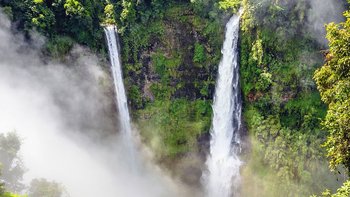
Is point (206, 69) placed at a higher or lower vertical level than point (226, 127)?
higher

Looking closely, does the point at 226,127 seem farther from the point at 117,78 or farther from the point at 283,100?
the point at 117,78

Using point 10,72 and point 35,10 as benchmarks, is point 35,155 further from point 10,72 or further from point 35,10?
point 35,10

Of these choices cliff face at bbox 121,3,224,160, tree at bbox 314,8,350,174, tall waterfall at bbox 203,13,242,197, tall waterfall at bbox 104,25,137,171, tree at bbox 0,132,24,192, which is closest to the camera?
tree at bbox 314,8,350,174

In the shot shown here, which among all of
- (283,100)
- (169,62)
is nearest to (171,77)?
(169,62)

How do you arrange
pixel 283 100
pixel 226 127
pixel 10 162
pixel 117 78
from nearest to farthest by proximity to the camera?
1. pixel 10 162
2. pixel 283 100
3. pixel 226 127
4. pixel 117 78

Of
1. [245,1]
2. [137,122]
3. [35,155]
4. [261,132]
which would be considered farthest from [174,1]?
[35,155]

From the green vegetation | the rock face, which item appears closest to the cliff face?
the rock face

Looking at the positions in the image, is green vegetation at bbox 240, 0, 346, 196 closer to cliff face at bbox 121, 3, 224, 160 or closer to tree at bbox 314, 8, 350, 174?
cliff face at bbox 121, 3, 224, 160
